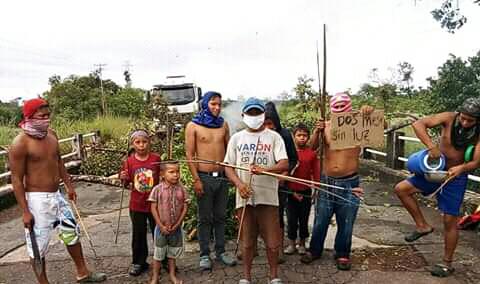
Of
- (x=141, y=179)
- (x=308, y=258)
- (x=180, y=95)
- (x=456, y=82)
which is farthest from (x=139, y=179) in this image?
(x=180, y=95)

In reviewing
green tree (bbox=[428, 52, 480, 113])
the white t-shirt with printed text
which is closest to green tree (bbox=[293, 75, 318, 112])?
green tree (bbox=[428, 52, 480, 113])

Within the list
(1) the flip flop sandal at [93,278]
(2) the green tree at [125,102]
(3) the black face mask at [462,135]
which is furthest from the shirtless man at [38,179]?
(2) the green tree at [125,102]

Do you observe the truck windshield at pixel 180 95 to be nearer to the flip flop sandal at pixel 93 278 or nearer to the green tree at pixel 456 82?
the green tree at pixel 456 82

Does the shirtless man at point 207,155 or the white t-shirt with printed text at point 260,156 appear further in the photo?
the shirtless man at point 207,155

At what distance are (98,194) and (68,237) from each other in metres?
4.84

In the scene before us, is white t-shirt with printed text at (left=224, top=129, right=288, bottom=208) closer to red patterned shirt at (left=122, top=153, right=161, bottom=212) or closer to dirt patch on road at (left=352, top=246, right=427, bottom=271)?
red patterned shirt at (left=122, top=153, right=161, bottom=212)

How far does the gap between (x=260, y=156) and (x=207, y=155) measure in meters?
0.74

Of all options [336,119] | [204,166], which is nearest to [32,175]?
[204,166]

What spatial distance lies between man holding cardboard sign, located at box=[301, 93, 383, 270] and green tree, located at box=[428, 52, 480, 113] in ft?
13.1

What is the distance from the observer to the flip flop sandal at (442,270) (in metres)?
3.85

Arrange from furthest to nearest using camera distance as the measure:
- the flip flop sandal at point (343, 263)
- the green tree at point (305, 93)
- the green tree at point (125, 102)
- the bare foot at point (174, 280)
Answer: the green tree at point (125, 102) → the green tree at point (305, 93) → the flip flop sandal at point (343, 263) → the bare foot at point (174, 280)

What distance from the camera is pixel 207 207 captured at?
164 inches

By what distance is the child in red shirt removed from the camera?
13.0 ft

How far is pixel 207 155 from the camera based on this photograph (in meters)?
4.11
